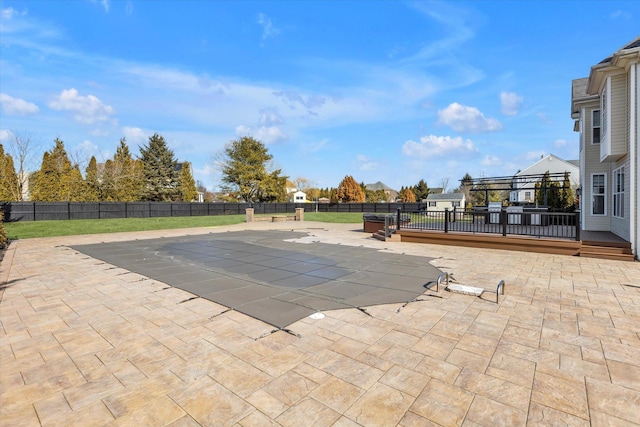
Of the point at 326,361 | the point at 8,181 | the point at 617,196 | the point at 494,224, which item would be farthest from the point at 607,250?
the point at 8,181

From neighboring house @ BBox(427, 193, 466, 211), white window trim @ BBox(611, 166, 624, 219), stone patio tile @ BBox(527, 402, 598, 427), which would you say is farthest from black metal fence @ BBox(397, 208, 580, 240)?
neighboring house @ BBox(427, 193, 466, 211)

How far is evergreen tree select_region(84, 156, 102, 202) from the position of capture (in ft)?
89.1

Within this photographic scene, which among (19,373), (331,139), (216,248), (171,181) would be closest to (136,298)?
(19,373)

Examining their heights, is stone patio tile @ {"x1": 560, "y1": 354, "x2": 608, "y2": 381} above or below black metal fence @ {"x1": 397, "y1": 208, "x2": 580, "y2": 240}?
below

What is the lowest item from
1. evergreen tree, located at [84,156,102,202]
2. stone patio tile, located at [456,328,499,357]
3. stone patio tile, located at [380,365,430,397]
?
stone patio tile, located at [456,328,499,357]

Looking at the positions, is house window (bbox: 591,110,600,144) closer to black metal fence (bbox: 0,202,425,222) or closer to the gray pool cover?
black metal fence (bbox: 0,202,425,222)

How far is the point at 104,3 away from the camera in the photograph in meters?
9.87

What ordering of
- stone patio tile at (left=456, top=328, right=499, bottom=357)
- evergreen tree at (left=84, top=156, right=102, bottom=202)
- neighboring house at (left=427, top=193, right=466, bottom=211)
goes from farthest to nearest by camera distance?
neighboring house at (left=427, top=193, right=466, bottom=211), evergreen tree at (left=84, top=156, right=102, bottom=202), stone patio tile at (left=456, top=328, right=499, bottom=357)

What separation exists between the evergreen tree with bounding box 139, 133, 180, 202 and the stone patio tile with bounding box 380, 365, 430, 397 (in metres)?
38.2

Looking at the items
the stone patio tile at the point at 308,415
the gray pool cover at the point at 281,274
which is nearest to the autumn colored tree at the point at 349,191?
the gray pool cover at the point at 281,274

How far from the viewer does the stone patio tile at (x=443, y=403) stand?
2.12 meters

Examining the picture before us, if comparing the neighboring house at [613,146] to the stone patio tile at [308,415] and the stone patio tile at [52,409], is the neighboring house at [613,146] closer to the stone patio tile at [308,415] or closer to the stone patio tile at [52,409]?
the stone patio tile at [308,415]

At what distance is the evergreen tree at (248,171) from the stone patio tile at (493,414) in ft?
114

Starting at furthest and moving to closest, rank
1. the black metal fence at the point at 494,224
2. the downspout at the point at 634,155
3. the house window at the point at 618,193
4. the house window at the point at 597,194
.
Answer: the house window at the point at 597,194, the black metal fence at the point at 494,224, the house window at the point at 618,193, the downspout at the point at 634,155
